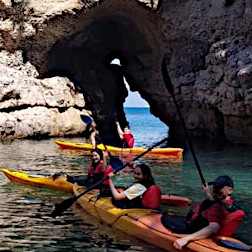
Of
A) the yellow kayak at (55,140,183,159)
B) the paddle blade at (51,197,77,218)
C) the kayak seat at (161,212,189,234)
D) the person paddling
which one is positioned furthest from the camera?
the yellow kayak at (55,140,183,159)

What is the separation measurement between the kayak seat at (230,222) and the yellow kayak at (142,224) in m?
0.11

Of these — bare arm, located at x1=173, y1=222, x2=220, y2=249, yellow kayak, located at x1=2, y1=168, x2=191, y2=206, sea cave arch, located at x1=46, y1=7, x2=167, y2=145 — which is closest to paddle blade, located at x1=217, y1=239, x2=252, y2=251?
bare arm, located at x1=173, y1=222, x2=220, y2=249

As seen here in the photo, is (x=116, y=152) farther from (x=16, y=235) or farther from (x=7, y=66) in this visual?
(x=16, y=235)

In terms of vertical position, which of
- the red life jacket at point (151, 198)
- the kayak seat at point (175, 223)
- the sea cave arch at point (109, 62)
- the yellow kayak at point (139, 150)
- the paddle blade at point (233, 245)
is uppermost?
the sea cave arch at point (109, 62)

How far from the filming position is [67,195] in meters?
10.4

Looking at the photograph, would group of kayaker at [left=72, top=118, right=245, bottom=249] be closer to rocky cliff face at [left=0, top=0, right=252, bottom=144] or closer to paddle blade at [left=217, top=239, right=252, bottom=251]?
paddle blade at [left=217, top=239, right=252, bottom=251]

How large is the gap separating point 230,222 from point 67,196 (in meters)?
4.98

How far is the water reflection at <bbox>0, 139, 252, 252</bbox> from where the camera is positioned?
6926 mm

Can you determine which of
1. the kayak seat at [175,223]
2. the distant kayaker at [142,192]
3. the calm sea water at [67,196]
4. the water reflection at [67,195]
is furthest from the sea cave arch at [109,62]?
the kayak seat at [175,223]

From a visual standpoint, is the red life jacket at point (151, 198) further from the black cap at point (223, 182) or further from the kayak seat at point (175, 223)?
the black cap at point (223, 182)

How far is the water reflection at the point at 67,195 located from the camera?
22.7ft

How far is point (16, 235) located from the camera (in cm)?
722

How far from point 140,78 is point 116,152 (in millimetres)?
9995

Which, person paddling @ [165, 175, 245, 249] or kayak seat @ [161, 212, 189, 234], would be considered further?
kayak seat @ [161, 212, 189, 234]
